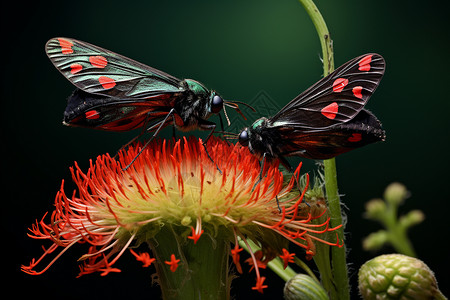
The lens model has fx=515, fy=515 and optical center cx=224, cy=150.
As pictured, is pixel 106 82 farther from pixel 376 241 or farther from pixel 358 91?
pixel 376 241

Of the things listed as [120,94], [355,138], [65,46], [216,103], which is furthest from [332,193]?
[65,46]

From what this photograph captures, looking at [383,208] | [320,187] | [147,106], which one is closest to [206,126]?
[147,106]

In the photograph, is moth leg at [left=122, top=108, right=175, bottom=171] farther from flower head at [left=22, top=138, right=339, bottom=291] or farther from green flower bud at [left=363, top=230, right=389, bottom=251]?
green flower bud at [left=363, top=230, right=389, bottom=251]

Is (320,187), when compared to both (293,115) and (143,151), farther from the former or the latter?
(143,151)

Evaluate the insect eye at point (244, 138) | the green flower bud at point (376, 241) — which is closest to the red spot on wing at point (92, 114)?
the insect eye at point (244, 138)

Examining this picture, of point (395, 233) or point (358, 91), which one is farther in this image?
point (395, 233)

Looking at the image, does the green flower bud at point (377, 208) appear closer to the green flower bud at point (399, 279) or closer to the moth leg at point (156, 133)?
the green flower bud at point (399, 279)

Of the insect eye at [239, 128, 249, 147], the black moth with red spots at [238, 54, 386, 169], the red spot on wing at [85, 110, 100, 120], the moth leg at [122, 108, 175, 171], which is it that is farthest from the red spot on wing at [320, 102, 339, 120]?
the red spot on wing at [85, 110, 100, 120]
